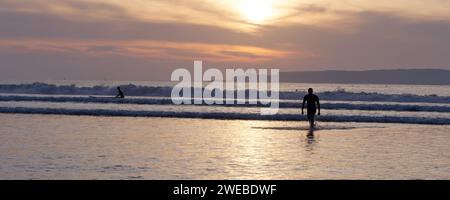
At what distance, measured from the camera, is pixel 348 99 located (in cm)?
4784

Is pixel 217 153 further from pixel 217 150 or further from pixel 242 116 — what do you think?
pixel 242 116

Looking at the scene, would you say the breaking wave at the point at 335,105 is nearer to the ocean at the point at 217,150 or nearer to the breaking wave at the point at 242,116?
the breaking wave at the point at 242,116

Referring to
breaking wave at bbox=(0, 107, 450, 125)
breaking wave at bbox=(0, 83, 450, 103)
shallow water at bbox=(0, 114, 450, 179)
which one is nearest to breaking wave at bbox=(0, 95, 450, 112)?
breaking wave at bbox=(0, 107, 450, 125)

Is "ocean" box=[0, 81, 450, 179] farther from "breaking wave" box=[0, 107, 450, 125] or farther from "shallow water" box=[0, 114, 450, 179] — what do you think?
"breaking wave" box=[0, 107, 450, 125]

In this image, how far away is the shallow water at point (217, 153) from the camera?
10.8 m

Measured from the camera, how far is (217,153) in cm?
1341

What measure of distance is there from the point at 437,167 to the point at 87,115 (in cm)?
1866

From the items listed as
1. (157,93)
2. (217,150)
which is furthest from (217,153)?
(157,93)

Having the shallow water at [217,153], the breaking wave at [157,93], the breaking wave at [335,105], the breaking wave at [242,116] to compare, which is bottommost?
the shallow water at [217,153]

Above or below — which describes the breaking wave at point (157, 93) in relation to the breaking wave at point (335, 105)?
above

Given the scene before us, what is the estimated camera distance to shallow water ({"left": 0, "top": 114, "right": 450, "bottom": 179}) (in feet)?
35.3

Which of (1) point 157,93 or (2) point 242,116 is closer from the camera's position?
(2) point 242,116

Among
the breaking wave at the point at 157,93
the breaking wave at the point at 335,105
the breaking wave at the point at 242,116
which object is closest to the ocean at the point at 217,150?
the breaking wave at the point at 242,116

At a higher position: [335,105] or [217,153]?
[335,105]
